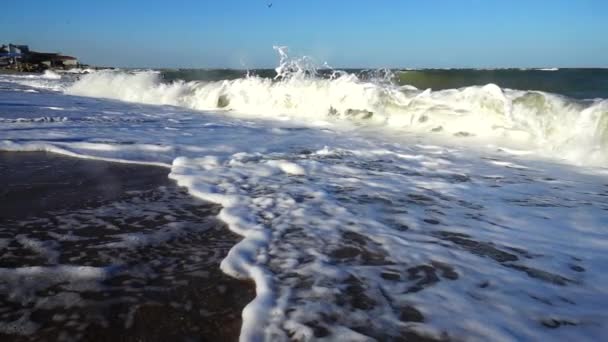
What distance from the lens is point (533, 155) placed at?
5.73m

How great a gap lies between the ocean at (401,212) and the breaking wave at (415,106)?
0.04 meters

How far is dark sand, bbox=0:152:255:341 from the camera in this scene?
1.54 meters

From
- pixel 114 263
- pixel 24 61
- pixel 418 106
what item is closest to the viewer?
pixel 114 263

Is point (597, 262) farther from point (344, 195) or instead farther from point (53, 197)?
point (53, 197)

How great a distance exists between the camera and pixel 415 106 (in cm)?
899

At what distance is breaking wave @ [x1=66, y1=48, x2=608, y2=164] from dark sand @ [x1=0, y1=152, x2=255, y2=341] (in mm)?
4799

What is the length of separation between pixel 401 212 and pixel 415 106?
6.39 m

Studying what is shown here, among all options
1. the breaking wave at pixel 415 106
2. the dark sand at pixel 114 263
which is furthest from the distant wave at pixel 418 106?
the dark sand at pixel 114 263

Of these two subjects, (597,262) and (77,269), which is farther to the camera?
(597,262)

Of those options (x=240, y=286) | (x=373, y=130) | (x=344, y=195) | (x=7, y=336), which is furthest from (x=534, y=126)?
(x=7, y=336)

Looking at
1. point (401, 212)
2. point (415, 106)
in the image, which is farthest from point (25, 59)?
point (401, 212)

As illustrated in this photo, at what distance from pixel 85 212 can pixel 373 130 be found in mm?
5960

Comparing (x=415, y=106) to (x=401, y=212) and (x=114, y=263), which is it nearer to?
(x=401, y=212)

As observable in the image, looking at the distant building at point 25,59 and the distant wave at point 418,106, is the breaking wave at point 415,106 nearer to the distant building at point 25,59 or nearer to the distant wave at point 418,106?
the distant wave at point 418,106
